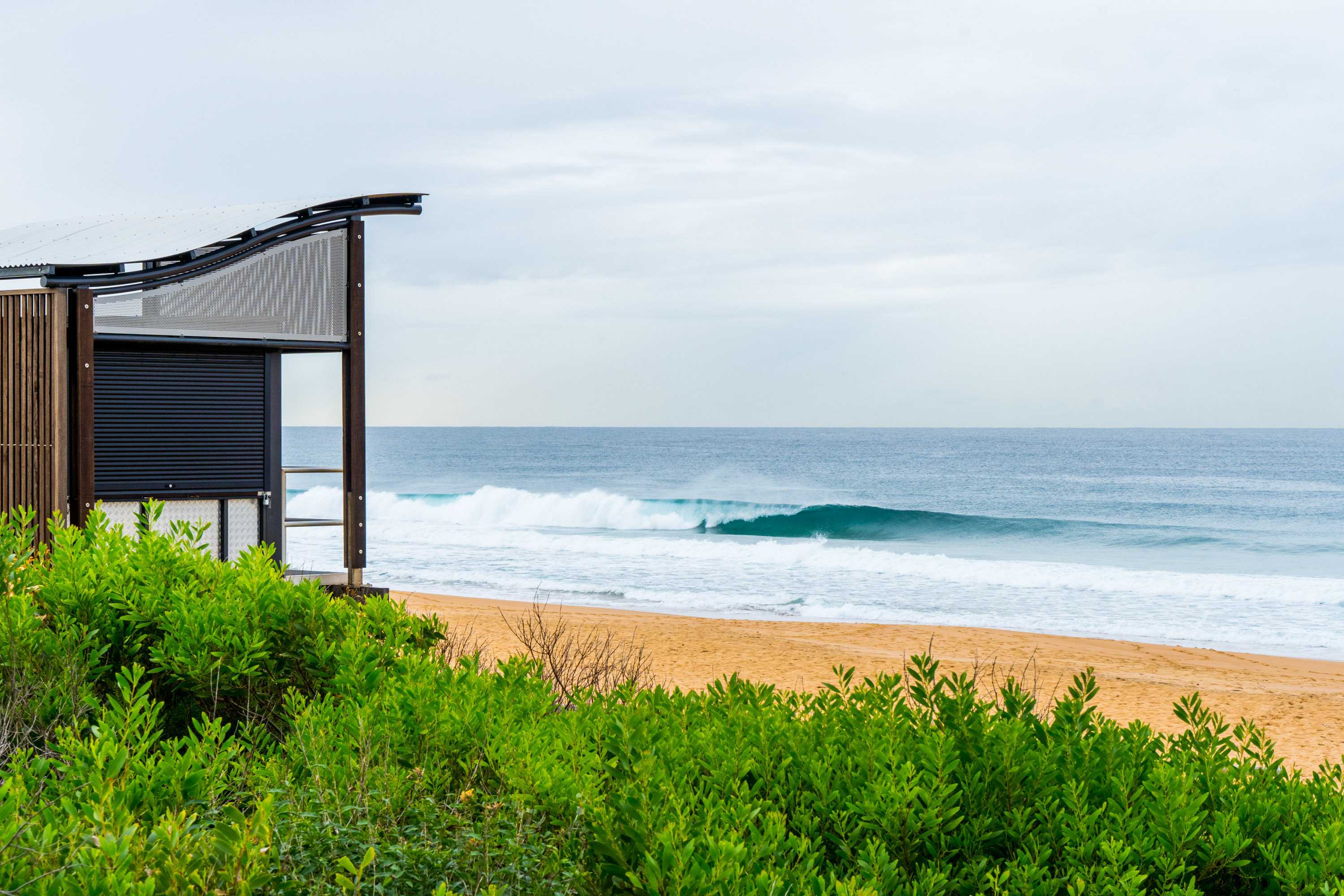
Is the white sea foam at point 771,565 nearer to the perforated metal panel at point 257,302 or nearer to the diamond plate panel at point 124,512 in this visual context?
the perforated metal panel at point 257,302

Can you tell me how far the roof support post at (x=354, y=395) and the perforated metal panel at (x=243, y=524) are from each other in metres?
0.80

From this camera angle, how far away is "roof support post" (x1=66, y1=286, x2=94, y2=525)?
824cm

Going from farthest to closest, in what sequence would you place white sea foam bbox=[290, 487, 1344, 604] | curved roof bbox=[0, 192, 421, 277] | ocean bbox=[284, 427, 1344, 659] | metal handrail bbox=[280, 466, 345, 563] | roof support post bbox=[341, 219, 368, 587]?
white sea foam bbox=[290, 487, 1344, 604]
ocean bbox=[284, 427, 1344, 659]
metal handrail bbox=[280, 466, 345, 563]
roof support post bbox=[341, 219, 368, 587]
curved roof bbox=[0, 192, 421, 277]

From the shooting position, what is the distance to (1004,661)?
551 inches

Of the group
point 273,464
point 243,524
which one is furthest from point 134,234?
point 243,524

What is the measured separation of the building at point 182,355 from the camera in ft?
27.2

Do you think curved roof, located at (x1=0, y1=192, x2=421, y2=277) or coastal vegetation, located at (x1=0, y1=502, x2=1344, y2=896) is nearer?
coastal vegetation, located at (x1=0, y1=502, x2=1344, y2=896)

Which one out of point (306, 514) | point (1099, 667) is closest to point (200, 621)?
point (1099, 667)

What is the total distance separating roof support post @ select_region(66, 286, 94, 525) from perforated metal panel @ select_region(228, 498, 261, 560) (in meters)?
1.42

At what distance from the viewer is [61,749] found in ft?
9.48

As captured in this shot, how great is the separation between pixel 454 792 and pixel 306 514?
128 ft

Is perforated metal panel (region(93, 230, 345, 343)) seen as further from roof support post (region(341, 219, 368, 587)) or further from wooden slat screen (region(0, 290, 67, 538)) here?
wooden slat screen (region(0, 290, 67, 538))

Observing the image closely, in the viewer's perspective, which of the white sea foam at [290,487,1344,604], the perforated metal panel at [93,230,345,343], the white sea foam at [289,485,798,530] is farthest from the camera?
the white sea foam at [289,485,798,530]

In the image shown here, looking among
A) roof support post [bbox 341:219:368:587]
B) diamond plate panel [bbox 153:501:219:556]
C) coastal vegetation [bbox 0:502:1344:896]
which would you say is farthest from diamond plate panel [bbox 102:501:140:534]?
coastal vegetation [bbox 0:502:1344:896]
